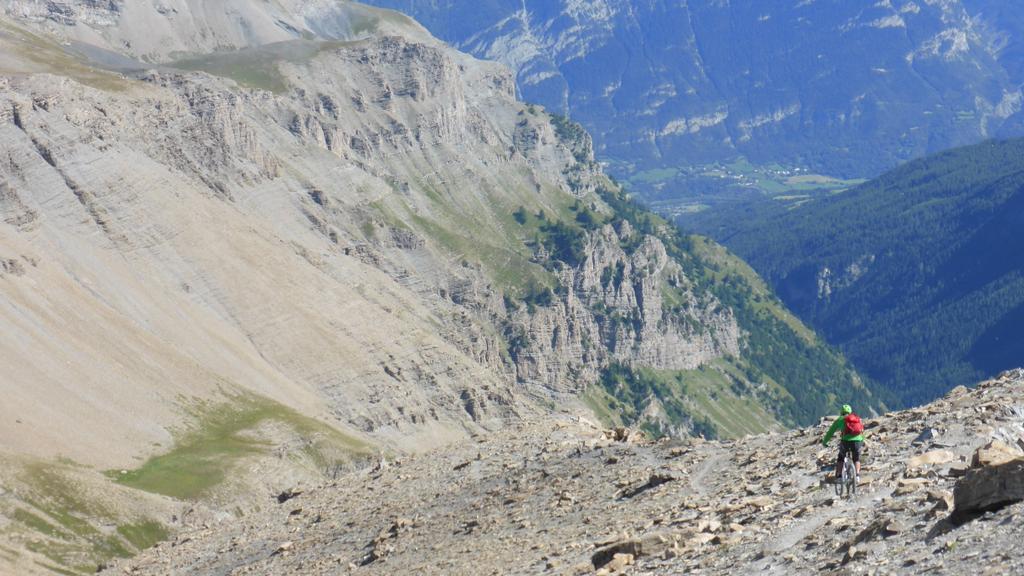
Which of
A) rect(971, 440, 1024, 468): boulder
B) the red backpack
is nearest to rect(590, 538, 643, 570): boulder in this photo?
the red backpack

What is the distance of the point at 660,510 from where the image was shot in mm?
46750

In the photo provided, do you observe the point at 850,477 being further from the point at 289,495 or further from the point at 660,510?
the point at 289,495

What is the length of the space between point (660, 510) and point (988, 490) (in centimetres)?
1638

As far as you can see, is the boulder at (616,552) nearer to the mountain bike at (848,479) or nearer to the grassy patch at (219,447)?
the mountain bike at (848,479)

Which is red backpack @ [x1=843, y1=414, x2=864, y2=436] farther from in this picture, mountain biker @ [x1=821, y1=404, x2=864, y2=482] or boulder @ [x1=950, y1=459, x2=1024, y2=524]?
boulder @ [x1=950, y1=459, x2=1024, y2=524]

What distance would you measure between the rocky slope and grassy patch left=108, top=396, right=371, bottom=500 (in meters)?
60.8

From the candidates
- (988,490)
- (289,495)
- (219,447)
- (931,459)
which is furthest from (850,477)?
(219,447)

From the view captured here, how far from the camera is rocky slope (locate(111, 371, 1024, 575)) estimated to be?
3241cm

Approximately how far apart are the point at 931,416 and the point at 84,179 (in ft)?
513

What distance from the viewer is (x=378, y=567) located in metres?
51.1

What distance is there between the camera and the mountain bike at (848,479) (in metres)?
39.8

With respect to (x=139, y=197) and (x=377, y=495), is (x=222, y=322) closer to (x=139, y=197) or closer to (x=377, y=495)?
(x=139, y=197)

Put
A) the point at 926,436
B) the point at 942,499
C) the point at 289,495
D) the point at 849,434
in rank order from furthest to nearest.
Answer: the point at 289,495
the point at 926,436
the point at 849,434
the point at 942,499

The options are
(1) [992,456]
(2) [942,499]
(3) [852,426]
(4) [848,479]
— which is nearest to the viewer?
(2) [942,499]
